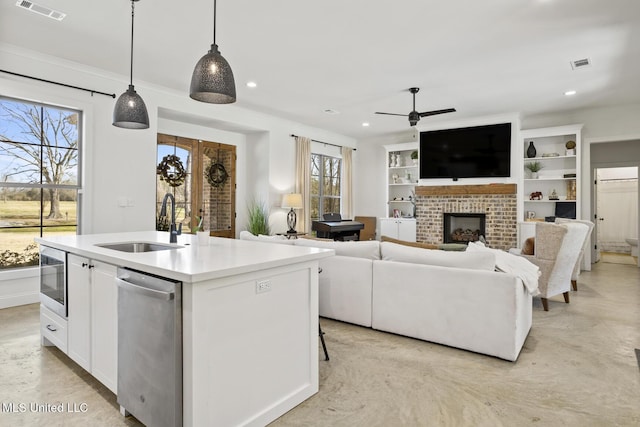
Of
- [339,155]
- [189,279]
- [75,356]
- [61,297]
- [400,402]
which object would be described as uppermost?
[339,155]

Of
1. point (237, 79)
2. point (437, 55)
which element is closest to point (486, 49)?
point (437, 55)

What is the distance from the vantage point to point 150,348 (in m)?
1.68

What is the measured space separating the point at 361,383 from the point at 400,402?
0.29 metres

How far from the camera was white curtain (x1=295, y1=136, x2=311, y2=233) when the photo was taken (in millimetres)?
7301

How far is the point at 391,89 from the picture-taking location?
206 inches

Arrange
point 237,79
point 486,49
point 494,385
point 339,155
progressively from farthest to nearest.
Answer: point 339,155 → point 237,79 → point 486,49 → point 494,385

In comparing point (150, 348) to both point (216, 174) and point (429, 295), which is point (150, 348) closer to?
point (429, 295)

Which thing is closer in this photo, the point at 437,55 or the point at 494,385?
the point at 494,385

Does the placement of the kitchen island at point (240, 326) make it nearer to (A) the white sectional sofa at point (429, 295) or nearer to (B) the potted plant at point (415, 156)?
(A) the white sectional sofa at point (429, 295)

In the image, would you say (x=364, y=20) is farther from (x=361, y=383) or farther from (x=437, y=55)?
(x=361, y=383)

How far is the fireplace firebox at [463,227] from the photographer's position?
7.09 m

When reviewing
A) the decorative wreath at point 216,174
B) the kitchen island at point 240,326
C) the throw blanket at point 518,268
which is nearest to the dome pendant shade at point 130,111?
the kitchen island at point 240,326

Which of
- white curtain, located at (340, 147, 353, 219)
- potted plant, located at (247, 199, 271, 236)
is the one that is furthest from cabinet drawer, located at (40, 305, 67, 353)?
white curtain, located at (340, 147, 353, 219)

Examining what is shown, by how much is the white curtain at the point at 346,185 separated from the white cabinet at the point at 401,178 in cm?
93
